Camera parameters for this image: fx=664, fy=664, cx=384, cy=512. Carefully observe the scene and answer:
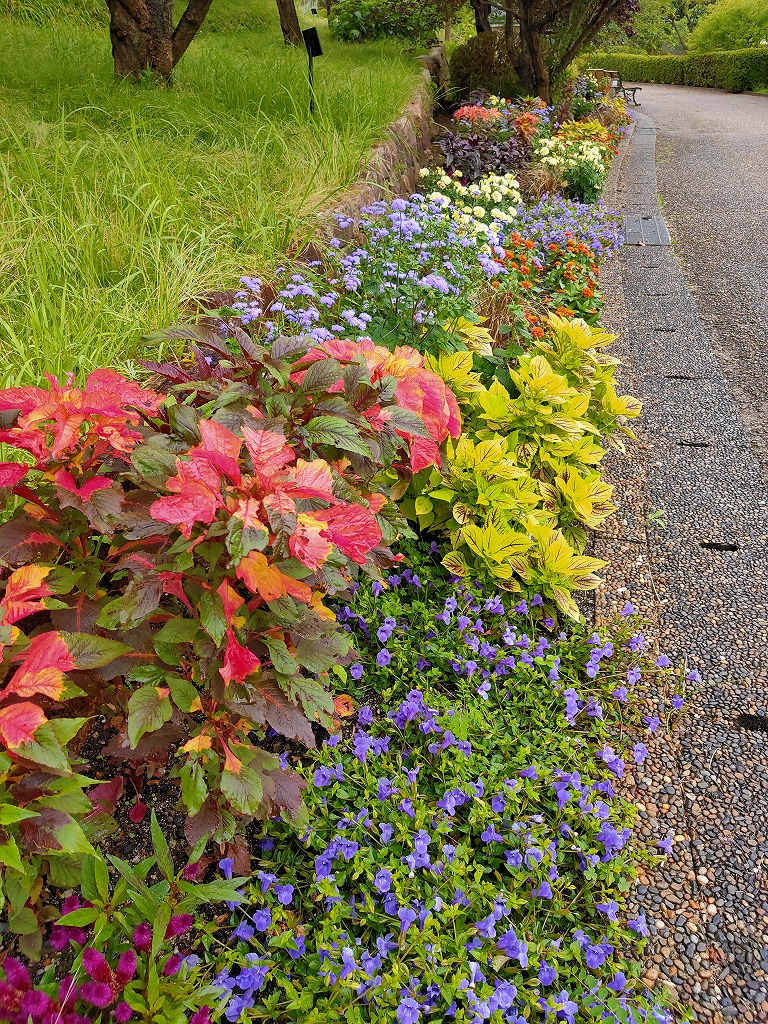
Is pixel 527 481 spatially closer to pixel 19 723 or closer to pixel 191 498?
pixel 191 498

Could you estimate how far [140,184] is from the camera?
314 cm

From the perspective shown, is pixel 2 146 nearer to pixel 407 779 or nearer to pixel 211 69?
pixel 211 69

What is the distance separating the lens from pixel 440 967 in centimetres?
130

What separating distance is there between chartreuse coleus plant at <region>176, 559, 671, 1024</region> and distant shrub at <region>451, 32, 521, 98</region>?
9.65 meters

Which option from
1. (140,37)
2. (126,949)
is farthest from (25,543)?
(140,37)

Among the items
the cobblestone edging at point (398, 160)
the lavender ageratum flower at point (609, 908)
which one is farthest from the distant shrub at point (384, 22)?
the lavender ageratum flower at point (609, 908)

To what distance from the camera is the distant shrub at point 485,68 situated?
934 cm

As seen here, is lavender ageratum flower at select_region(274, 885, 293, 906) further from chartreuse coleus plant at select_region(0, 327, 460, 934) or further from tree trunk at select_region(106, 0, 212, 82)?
tree trunk at select_region(106, 0, 212, 82)

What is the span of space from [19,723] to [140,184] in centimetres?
292

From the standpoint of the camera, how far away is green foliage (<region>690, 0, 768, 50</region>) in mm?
24125

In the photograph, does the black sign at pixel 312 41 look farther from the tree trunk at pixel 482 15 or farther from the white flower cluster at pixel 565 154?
the tree trunk at pixel 482 15

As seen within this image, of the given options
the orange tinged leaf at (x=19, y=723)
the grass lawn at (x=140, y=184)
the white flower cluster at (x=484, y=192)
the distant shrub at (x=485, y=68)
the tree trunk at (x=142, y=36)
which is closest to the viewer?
the orange tinged leaf at (x=19, y=723)

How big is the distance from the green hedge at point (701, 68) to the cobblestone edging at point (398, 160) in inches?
561

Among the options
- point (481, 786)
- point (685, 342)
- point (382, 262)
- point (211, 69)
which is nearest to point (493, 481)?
point (481, 786)
